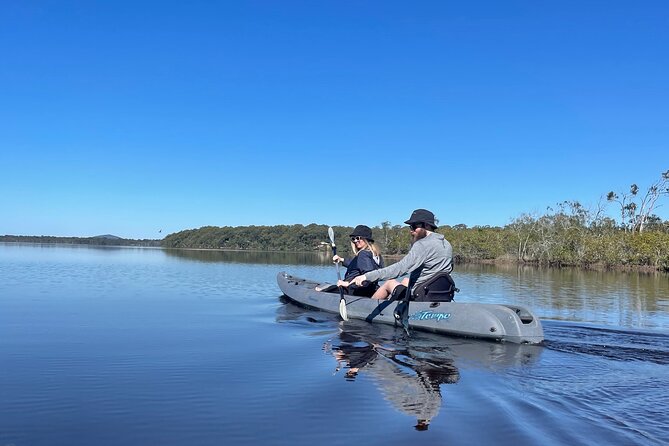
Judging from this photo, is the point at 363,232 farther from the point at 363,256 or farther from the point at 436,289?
the point at 436,289

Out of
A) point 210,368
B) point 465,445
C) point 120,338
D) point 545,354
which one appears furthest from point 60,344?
point 545,354

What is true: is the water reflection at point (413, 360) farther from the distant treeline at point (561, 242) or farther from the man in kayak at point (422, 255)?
the distant treeline at point (561, 242)

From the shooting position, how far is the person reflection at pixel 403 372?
484 centimetres

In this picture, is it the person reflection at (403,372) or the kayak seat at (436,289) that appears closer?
the person reflection at (403,372)

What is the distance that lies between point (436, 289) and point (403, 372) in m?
3.03

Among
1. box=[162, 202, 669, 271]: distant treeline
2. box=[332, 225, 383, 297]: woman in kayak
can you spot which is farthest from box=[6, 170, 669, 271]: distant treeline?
box=[332, 225, 383, 297]: woman in kayak

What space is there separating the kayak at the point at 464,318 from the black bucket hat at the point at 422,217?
1394 mm

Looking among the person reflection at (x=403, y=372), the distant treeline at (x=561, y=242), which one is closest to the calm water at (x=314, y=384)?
the person reflection at (x=403, y=372)

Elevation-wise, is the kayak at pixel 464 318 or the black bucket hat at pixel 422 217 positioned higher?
the black bucket hat at pixel 422 217

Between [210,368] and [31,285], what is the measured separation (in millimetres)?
14832

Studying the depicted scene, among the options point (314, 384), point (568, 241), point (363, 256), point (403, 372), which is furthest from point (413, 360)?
point (568, 241)

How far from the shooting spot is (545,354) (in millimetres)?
7230

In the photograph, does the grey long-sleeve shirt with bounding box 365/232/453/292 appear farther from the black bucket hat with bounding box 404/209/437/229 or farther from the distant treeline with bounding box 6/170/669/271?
the distant treeline with bounding box 6/170/669/271

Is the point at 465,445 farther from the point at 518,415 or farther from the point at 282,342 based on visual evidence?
the point at 282,342
